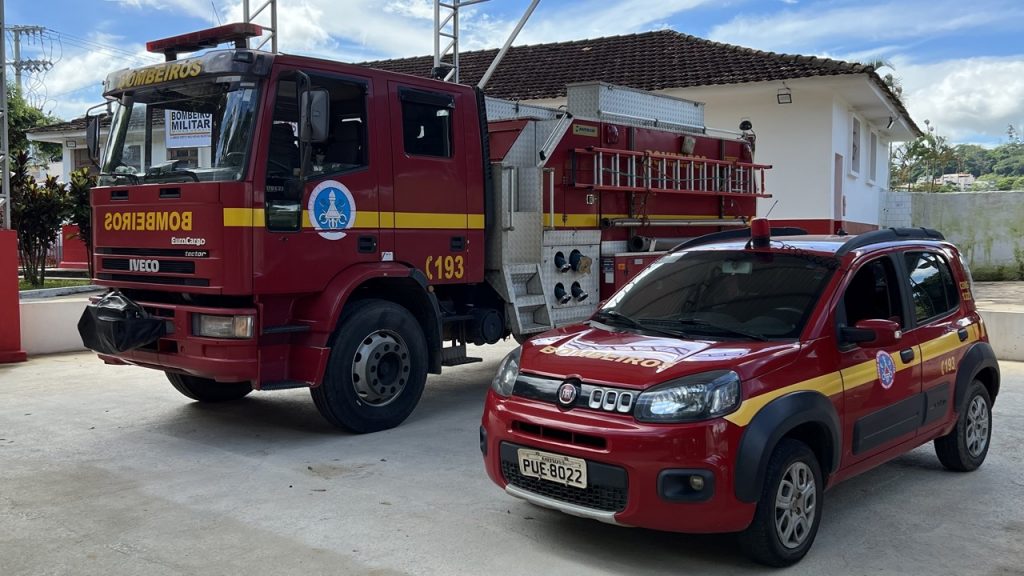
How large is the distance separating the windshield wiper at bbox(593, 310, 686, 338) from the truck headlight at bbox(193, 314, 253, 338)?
2622 millimetres

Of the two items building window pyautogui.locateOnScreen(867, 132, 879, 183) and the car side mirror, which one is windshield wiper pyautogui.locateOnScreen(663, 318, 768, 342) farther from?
building window pyautogui.locateOnScreen(867, 132, 879, 183)

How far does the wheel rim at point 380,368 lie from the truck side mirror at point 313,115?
5.50ft

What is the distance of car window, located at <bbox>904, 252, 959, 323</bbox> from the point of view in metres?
5.45

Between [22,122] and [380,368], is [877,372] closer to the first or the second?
[380,368]

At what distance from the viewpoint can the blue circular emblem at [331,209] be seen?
6.70m

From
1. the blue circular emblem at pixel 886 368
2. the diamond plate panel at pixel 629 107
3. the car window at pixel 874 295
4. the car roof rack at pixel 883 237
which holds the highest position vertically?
the diamond plate panel at pixel 629 107

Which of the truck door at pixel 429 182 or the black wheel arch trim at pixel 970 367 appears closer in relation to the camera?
the black wheel arch trim at pixel 970 367

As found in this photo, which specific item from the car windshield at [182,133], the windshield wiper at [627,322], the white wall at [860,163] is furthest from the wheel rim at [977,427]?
the white wall at [860,163]

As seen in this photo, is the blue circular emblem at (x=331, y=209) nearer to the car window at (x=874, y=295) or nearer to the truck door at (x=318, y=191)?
the truck door at (x=318, y=191)

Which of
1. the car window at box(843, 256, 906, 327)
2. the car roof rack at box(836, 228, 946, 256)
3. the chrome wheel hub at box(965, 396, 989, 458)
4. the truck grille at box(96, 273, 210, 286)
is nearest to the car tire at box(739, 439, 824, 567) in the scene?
the car window at box(843, 256, 906, 327)

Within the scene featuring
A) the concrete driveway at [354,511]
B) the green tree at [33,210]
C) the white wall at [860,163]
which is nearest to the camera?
the concrete driveway at [354,511]

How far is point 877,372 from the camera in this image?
191 inches

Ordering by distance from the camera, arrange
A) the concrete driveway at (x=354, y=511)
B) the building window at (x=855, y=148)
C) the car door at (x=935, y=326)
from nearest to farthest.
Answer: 1. the concrete driveway at (x=354, y=511)
2. the car door at (x=935, y=326)
3. the building window at (x=855, y=148)

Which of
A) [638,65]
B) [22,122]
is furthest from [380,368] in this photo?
[22,122]
